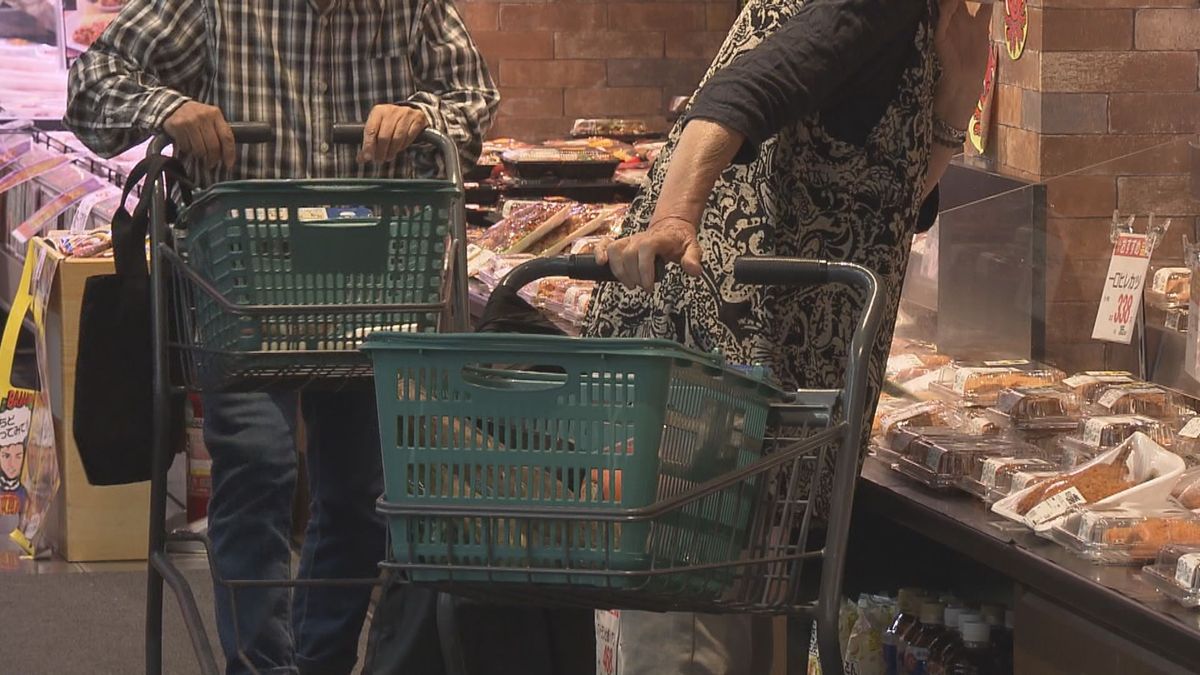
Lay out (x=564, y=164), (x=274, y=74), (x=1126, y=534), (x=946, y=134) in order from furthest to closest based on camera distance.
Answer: (x=564, y=164) → (x=274, y=74) → (x=946, y=134) → (x=1126, y=534)

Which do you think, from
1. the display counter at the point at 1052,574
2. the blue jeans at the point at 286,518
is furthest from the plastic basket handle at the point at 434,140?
the display counter at the point at 1052,574

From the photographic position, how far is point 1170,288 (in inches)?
136

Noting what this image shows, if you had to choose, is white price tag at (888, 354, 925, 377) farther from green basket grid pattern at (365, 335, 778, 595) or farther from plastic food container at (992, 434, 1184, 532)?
green basket grid pattern at (365, 335, 778, 595)

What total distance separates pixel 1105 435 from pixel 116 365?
1660mm

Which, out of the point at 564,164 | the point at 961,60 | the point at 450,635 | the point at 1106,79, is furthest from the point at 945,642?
the point at 564,164

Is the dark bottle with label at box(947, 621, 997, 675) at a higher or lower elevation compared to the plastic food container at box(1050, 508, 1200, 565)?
lower

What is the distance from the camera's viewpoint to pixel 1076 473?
8.95ft

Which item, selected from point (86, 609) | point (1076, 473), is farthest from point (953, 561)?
point (86, 609)

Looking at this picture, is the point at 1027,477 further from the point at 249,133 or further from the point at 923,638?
the point at 249,133

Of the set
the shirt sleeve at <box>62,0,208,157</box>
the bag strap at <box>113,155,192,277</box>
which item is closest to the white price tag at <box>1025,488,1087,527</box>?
the bag strap at <box>113,155,192,277</box>

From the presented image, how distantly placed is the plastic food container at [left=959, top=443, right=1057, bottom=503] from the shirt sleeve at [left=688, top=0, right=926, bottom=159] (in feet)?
2.51

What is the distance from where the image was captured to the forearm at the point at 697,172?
2.25m

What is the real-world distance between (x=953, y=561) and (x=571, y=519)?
1.78 meters

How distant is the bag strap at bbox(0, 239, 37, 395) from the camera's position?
5453 mm
